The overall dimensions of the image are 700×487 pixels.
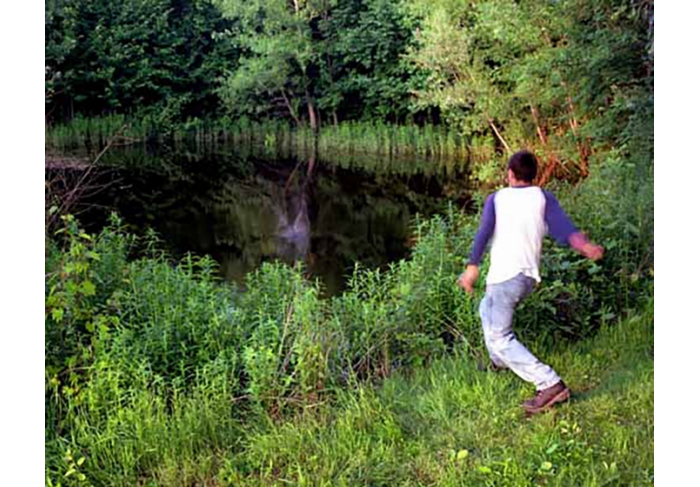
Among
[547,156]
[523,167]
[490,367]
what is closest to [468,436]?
[490,367]

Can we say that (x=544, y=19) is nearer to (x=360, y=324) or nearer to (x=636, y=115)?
(x=636, y=115)

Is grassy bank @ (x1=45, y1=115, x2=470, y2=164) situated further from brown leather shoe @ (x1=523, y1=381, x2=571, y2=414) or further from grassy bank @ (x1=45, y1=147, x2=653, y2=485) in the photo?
brown leather shoe @ (x1=523, y1=381, x2=571, y2=414)

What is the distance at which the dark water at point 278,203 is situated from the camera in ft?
35.5

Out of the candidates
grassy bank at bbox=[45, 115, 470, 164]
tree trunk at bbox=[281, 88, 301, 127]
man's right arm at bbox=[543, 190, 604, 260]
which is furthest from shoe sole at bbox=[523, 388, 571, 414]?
tree trunk at bbox=[281, 88, 301, 127]

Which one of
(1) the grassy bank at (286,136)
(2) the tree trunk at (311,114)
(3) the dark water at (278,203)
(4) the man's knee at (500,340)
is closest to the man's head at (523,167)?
(4) the man's knee at (500,340)

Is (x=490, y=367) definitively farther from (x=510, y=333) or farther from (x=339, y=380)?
(x=339, y=380)

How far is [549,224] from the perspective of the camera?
3.94 metres

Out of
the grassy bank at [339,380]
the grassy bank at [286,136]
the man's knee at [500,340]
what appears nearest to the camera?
the grassy bank at [339,380]

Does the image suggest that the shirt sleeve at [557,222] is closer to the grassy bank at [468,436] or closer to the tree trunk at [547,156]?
the grassy bank at [468,436]

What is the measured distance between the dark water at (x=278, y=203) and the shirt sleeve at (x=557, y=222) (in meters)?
4.62

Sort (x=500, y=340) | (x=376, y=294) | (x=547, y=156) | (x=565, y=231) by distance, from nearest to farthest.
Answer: (x=565, y=231)
(x=500, y=340)
(x=376, y=294)
(x=547, y=156)

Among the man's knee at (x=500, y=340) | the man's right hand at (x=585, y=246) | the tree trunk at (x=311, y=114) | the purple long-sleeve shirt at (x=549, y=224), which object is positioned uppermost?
the tree trunk at (x=311, y=114)

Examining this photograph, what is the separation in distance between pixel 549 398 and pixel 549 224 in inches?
34.2

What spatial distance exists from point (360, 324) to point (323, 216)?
8.65 meters
